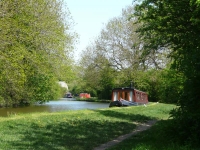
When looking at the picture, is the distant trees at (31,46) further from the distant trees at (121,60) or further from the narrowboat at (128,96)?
the distant trees at (121,60)

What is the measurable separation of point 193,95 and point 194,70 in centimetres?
70

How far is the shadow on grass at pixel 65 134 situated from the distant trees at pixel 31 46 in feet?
12.0

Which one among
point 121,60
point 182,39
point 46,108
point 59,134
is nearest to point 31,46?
point 59,134

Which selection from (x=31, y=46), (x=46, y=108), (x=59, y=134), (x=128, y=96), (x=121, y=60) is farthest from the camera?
(x=121, y=60)

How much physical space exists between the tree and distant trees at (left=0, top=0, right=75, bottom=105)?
7.46m

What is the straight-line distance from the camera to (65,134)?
40.4 ft

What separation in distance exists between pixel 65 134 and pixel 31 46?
10.3m

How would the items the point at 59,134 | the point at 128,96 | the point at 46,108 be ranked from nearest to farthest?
the point at 59,134 → the point at 128,96 → the point at 46,108

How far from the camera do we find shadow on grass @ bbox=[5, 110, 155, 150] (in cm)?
1002

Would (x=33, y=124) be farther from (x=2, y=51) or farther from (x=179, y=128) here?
(x=179, y=128)

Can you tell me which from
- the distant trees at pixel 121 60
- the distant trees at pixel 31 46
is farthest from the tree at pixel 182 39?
the distant trees at pixel 121 60

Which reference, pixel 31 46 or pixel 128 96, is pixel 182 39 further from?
pixel 128 96

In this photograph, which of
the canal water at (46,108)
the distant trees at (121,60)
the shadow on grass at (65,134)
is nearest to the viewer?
the shadow on grass at (65,134)

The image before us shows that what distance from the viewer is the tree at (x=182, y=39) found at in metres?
8.06
